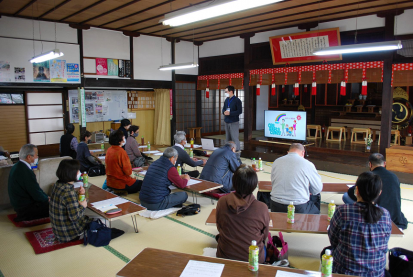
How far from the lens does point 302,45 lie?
756cm

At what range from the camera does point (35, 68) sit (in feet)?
23.9

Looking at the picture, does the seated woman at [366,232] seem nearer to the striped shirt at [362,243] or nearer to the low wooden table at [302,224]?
the striped shirt at [362,243]

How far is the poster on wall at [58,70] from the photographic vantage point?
297 inches

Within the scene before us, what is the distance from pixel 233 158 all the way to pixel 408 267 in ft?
9.07

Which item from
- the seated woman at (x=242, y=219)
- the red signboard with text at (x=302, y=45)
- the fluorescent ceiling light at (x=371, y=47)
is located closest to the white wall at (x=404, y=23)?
the red signboard with text at (x=302, y=45)

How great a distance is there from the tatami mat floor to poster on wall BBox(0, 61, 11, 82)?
3735 millimetres

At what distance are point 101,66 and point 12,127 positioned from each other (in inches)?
106

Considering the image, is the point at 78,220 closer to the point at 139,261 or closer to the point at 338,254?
the point at 139,261

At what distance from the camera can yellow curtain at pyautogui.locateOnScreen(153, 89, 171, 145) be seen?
9967 millimetres

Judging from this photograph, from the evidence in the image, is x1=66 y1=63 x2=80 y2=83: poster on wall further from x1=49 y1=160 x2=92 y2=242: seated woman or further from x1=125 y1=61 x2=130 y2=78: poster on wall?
x1=49 y1=160 x2=92 y2=242: seated woman

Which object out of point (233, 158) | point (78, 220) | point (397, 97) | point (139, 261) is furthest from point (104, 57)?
point (397, 97)

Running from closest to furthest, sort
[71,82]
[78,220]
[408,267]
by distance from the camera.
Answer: [408,267] → [78,220] → [71,82]

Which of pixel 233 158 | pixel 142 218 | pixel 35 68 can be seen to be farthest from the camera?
pixel 35 68

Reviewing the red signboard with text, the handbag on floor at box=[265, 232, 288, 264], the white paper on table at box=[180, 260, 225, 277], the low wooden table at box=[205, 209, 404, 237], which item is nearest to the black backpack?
the low wooden table at box=[205, 209, 404, 237]
